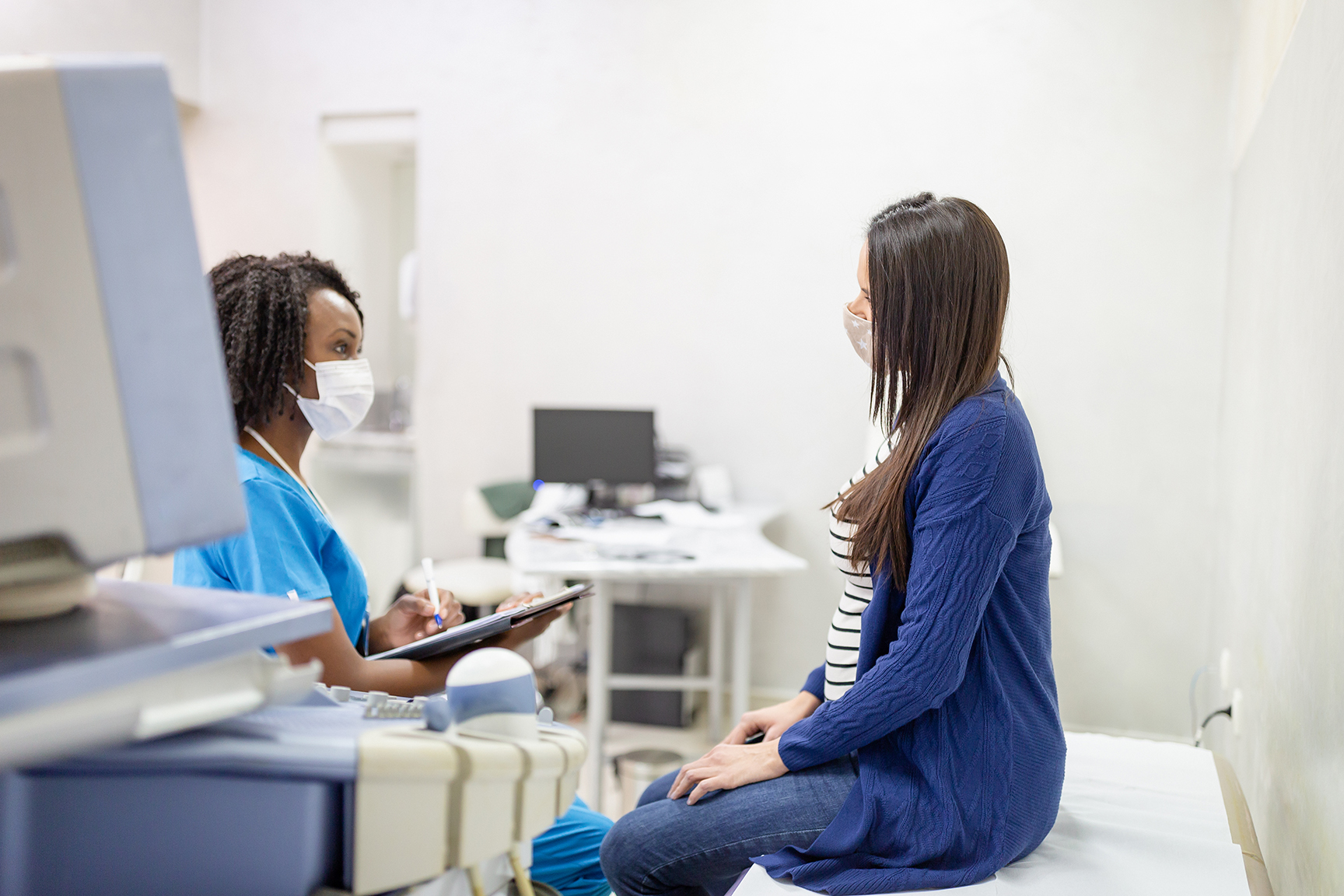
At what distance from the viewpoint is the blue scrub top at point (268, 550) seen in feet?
3.85

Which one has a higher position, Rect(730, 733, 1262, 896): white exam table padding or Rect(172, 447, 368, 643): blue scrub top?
Rect(172, 447, 368, 643): blue scrub top

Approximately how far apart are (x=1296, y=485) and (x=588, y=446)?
2.24 m

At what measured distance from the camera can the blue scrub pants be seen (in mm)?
1307

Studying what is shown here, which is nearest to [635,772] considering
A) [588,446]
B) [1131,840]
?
[588,446]

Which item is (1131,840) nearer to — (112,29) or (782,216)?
(782,216)

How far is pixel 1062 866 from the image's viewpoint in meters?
1.20

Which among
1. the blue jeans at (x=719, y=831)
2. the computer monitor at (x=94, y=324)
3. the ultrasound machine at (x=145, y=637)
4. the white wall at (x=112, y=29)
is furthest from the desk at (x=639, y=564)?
the white wall at (x=112, y=29)

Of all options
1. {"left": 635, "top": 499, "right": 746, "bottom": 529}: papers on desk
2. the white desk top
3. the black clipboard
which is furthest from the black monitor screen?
the black clipboard

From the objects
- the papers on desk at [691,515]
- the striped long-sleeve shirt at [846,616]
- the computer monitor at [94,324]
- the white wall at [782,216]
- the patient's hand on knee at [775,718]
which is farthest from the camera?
the white wall at [782,216]

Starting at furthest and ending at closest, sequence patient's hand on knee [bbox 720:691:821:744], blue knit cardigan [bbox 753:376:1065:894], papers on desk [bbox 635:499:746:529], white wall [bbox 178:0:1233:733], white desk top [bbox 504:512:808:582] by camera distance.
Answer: white wall [bbox 178:0:1233:733] < papers on desk [bbox 635:499:746:529] < white desk top [bbox 504:512:808:582] < patient's hand on knee [bbox 720:691:821:744] < blue knit cardigan [bbox 753:376:1065:894]

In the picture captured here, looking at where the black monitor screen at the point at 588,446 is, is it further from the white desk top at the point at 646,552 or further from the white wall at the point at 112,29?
the white wall at the point at 112,29

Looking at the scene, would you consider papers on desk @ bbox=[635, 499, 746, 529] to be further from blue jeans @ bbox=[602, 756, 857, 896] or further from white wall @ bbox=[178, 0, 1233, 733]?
blue jeans @ bbox=[602, 756, 857, 896]

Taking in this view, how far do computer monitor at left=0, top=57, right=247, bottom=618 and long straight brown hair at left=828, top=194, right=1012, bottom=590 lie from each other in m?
0.85

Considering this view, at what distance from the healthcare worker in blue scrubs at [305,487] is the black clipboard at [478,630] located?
2cm
